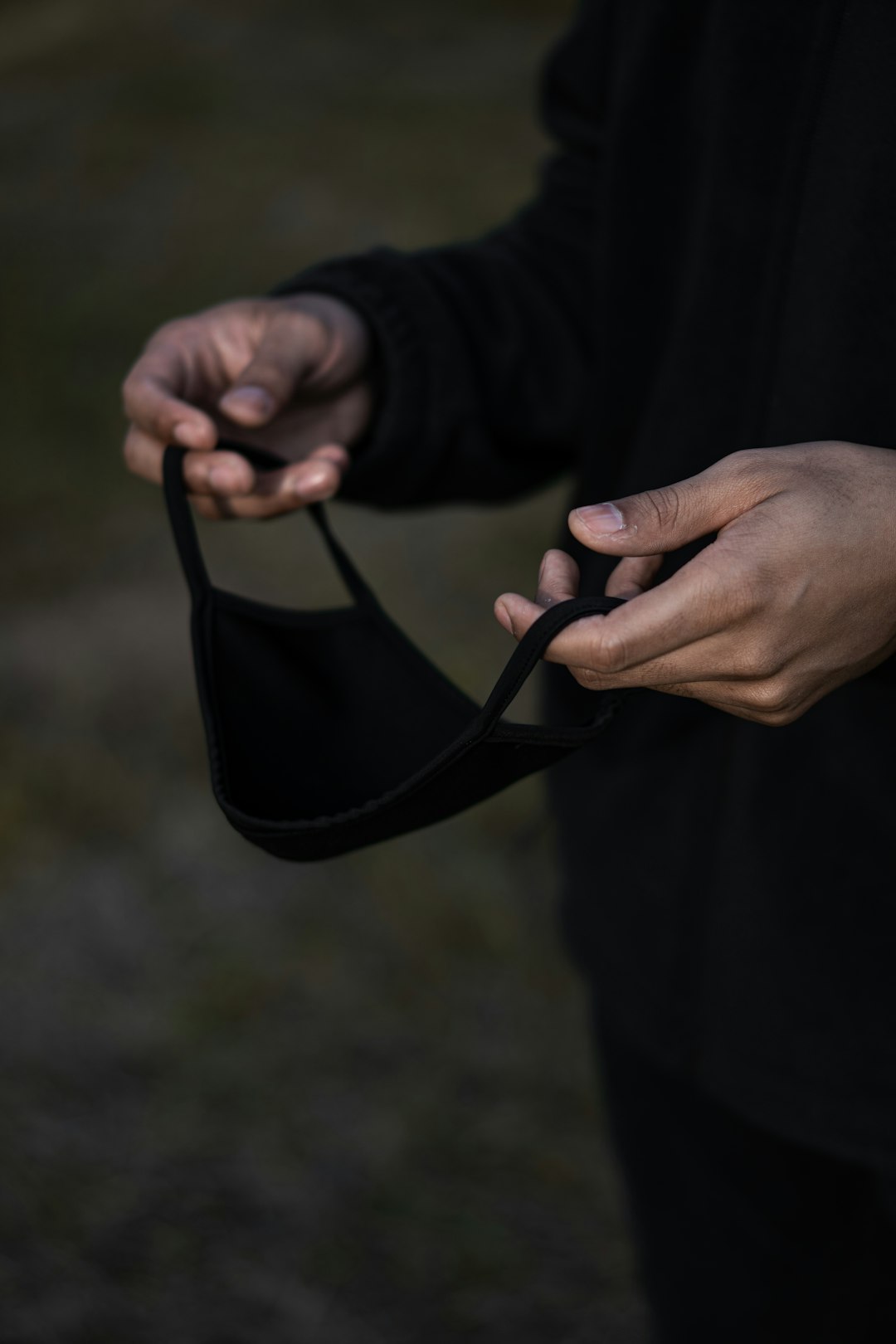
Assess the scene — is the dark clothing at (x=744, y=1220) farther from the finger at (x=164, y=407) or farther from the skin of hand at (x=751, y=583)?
the finger at (x=164, y=407)

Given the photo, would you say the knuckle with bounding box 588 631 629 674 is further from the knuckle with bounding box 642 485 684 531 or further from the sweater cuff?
the sweater cuff

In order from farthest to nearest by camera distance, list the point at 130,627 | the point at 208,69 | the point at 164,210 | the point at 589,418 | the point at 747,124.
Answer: the point at 208,69 < the point at 164,210 < the point at 130,627 < the point at 589,418 < the point at 747,124

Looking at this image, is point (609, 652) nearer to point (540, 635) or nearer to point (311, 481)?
point (540, 635)

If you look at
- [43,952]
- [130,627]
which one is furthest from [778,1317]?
[130,627]

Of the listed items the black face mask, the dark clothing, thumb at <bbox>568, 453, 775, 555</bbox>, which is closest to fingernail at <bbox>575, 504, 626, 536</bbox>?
thumb at <bbox>568, 453, 775, 555</bbox>

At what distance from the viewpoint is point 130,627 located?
2760mm

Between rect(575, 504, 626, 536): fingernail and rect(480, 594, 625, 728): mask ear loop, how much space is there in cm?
3

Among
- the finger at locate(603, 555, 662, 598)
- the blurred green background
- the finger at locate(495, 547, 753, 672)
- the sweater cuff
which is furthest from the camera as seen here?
the blurred green background

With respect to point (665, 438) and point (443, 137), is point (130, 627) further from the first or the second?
point (443, 137)

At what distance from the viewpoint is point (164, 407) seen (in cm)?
82

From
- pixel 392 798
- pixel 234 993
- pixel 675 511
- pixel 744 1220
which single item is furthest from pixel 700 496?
pixel 234 993

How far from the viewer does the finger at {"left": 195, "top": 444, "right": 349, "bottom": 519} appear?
2.84 ft

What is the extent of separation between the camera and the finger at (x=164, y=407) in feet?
2.66

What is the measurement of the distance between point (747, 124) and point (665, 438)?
0.21 metres
